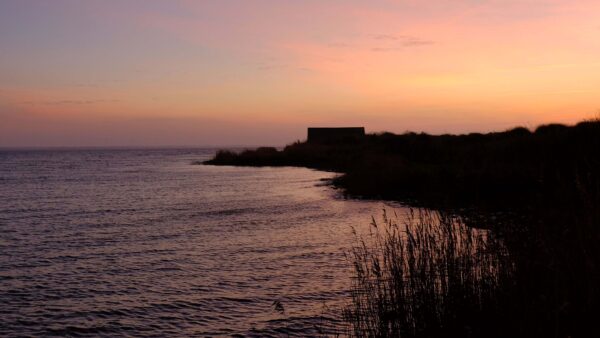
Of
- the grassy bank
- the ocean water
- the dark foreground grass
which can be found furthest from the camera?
the grassy bank

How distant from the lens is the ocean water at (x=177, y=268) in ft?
38.1

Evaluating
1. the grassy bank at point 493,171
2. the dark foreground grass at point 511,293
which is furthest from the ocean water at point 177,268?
the grassy bank at point 493,171

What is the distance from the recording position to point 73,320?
11.8m

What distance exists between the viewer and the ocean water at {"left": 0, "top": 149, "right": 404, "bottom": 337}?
11617 millimetres

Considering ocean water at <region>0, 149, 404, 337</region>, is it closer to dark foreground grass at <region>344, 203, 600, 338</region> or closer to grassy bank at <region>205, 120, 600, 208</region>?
dark foreground grass at <region>344, 203, 600, 338</region>

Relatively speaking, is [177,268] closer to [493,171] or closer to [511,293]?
[511,293]

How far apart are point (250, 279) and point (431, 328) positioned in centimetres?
769

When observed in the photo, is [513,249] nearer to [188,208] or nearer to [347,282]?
[347,282]

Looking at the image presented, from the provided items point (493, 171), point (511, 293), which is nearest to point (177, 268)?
point (511, 293)

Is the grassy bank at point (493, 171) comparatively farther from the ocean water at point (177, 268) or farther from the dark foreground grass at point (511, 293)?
the dark foreground grass at point (511, 293)

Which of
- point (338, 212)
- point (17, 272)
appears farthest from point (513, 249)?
point (338, 212)

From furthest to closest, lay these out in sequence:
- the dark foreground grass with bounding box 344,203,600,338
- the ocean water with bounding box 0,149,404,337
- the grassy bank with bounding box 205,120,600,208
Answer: the grassy bank with bounding box 205,120,600,208, the ocean water with bounding box 0,149,404,337, the dark foreground grass with bounding box 344,203,600,338

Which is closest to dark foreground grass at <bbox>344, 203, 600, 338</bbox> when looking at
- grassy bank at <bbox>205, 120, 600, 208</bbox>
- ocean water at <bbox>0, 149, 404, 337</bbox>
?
ocean water at <bbox>0, 149, 404, 337</bbox>

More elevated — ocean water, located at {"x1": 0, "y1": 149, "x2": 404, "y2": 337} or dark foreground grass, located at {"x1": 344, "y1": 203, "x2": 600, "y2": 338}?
dark foreground grass, located at {"x1": 344, "y1": 203, "x2": 600, "y2": 338}
